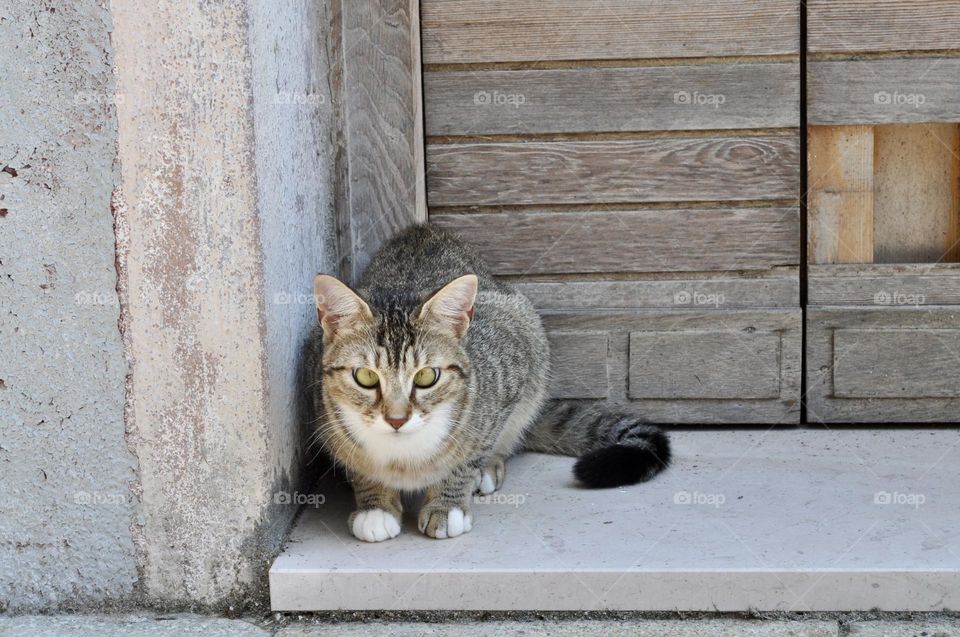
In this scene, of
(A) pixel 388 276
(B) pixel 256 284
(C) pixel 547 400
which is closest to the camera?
(B) pixel 256 284

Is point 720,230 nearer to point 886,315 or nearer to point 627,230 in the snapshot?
point 627,230

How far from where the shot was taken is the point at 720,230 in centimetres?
414

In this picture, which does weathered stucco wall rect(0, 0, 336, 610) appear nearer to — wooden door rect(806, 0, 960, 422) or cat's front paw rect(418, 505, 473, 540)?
cat's front paw rect(418, 505, 473, 540)

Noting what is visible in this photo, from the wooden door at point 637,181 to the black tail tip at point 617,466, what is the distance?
616 mm

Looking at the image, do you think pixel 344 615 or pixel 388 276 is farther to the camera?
pixel 388 276

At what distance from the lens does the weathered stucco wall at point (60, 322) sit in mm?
3006

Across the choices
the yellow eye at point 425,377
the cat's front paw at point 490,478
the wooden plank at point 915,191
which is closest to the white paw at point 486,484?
the cat's front paw at point 490,478

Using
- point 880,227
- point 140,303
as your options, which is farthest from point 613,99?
point 140,303

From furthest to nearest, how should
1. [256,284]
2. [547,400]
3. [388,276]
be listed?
[547,400] → [388,276] → [256,284]

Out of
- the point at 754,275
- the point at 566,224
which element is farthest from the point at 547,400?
the point at 754,275

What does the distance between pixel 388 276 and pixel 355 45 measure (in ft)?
2.83

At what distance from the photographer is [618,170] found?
162 inches

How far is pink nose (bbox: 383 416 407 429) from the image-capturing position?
3.07 m

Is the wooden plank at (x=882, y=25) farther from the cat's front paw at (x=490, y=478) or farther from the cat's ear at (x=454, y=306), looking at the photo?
the cat's front paw at (x=490, y=478)
